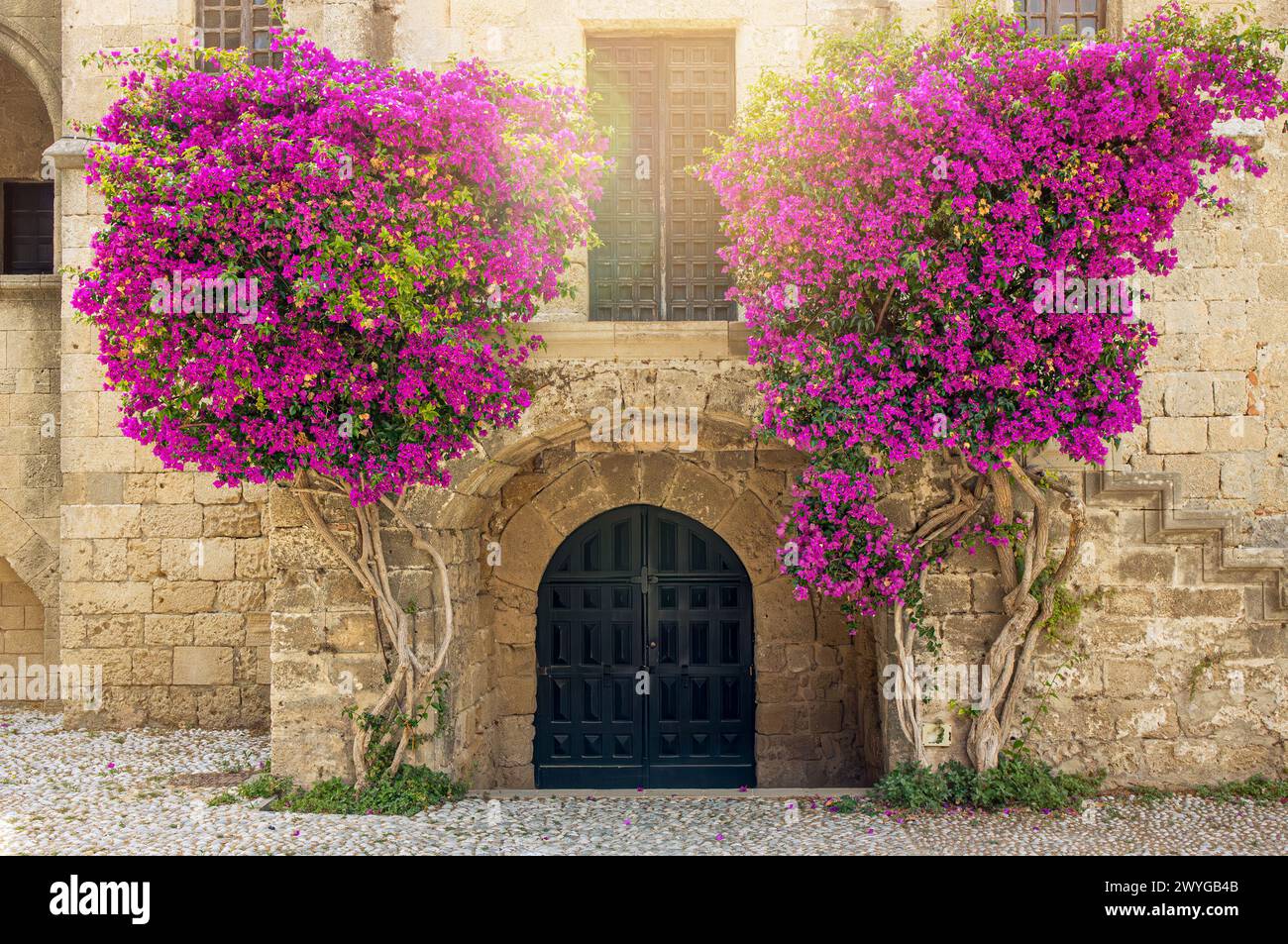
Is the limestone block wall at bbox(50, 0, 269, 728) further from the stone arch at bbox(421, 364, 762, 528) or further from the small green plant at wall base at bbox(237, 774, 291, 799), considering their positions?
the stone arch at bbox(421, 364, 762, 528)

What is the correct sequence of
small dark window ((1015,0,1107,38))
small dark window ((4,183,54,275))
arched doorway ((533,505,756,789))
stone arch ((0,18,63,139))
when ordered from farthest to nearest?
small dark window ((4,183,54,275)) → stone arch ((0,18,63,139)) → arched doorway ((533,505,756,789)) → small dark window ((1015,0,1107,38))

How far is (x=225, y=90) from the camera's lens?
5.48 metres

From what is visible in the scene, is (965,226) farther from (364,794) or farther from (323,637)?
(364,794)

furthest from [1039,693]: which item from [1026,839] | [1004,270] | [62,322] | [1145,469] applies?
[62,322]


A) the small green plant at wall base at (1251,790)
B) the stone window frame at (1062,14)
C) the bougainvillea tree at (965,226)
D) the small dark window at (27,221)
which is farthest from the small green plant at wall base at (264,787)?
the stone window frame at (1062,14)

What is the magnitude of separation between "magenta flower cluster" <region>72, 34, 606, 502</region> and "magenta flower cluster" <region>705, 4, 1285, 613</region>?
1284 mm

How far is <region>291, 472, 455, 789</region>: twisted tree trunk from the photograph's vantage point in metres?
6.18

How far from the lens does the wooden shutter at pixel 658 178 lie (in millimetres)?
6828

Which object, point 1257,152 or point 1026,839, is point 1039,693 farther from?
point 1257,152

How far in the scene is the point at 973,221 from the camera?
5.24m

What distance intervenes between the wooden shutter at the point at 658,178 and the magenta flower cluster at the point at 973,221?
1.13m

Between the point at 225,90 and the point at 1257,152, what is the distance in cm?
625

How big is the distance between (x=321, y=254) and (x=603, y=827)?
339 cm

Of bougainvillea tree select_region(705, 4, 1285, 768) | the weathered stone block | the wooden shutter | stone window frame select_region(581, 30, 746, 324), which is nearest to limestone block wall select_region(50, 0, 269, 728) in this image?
the weathered stone block
